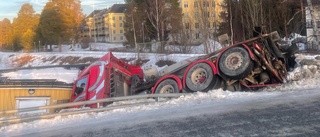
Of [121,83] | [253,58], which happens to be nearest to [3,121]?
[121,83]

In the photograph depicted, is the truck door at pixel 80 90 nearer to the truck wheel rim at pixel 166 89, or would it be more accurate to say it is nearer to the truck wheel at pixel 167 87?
the truck wheel at pixel 167 87

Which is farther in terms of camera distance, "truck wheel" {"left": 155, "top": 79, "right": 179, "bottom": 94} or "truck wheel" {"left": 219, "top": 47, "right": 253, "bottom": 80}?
"truck wheel" {"left": 155, "top": 79, "right": 179, "bottom": 94}

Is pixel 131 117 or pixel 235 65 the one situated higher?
pixel 235 65

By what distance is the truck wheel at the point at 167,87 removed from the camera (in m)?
12.4

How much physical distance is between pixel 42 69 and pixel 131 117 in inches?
959

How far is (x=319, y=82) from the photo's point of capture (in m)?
10.9

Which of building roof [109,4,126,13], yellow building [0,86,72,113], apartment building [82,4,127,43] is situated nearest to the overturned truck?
yellow building [0,86,72,113]

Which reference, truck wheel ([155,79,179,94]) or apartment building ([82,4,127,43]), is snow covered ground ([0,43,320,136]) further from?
apartment building ([82,4,127,43])

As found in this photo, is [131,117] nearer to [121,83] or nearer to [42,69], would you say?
[121,83]

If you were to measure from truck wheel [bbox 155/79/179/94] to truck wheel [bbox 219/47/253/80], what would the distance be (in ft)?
5.39

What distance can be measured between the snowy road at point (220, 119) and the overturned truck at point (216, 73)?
4.21ft

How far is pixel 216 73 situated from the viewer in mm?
11641

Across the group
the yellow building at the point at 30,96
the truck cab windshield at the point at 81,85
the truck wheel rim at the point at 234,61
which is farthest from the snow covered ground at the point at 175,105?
the yellow building at the point at 30,96

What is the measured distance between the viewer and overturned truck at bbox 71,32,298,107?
37.8ft
